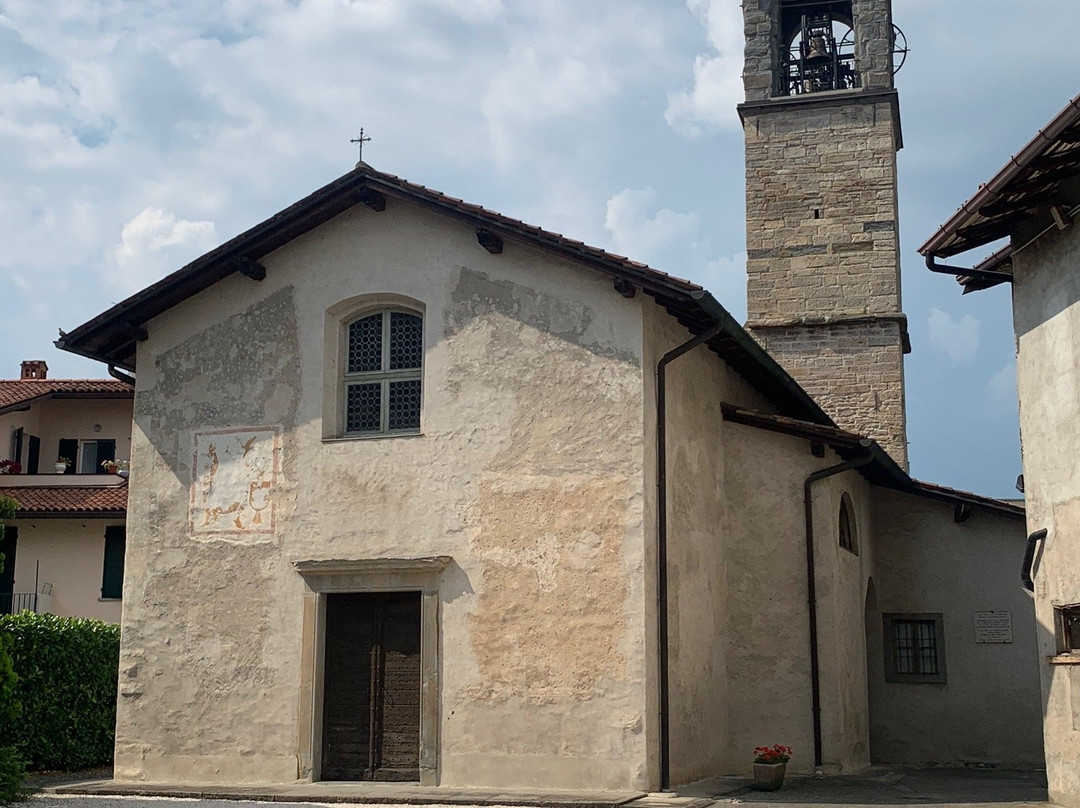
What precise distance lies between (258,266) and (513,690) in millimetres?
5625

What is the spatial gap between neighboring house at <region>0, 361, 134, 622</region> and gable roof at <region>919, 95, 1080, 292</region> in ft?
53.3

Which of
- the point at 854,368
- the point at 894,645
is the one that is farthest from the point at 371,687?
the point at 854,368

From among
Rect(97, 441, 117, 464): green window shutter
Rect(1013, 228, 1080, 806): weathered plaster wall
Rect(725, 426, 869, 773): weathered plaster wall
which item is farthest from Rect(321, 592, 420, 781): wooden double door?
Rect(97, 441, 117, 464): green window shutter

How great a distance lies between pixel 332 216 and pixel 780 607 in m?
6.88

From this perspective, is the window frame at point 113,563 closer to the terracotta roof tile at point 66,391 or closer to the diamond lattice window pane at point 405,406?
the terracotta roof tile at point 66,391

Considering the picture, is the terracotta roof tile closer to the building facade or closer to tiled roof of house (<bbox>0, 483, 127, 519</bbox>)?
tiled roof of house (<bbox>0, 483, 127, 519</bbox>)

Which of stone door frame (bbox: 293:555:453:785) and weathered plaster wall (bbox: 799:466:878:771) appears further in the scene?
weathered plaster wall (bbox: 799:466:878:771)

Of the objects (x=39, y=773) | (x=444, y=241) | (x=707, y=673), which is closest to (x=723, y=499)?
(x=707, y=673)

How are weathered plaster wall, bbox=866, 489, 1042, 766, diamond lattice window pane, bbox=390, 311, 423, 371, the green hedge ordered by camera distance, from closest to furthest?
diamond lattice window pane, bbox=390, 311, 423, 371
the green hedge
weathered plaster wall, bbox=866, 489, 1042, 766

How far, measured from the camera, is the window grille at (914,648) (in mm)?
18266

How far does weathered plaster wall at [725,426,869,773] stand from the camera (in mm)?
14906

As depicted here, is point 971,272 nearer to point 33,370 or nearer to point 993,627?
point 993,627

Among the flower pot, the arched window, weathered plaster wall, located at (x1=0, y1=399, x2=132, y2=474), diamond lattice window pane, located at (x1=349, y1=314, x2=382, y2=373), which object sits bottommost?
the flower pot

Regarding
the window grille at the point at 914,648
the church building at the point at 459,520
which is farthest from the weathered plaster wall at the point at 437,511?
the window grille at the point at 914,648
